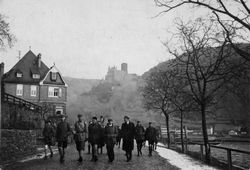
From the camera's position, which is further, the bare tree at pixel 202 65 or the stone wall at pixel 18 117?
the stone wall at pixel 18 117

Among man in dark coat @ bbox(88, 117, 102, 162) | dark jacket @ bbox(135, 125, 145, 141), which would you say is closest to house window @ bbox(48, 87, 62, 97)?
dark jacket @ bbox(135, 125, 145, 141)

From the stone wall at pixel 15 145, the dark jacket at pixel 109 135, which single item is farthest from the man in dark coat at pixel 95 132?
the stone wall at pixel 15 145

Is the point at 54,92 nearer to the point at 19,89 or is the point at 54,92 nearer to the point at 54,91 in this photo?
the point at 54,91

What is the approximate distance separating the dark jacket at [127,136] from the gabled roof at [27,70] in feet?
142

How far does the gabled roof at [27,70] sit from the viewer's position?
2228 inches

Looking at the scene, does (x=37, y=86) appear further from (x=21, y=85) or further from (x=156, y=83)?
(x=156, y=83)

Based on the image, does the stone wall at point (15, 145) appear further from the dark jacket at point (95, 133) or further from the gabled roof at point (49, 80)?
the gabled roof at point (49, 80)

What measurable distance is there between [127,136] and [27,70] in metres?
46.1

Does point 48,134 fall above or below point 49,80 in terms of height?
below

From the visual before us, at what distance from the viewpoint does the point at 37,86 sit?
57062mm

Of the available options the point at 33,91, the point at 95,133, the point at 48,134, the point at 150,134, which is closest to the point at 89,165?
the point at 95,133

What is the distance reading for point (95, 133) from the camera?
16.3m

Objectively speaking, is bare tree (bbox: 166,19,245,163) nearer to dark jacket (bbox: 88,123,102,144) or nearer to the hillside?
dark jacket (bbox: 88,123,102,144)

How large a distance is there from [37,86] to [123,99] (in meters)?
76.8
